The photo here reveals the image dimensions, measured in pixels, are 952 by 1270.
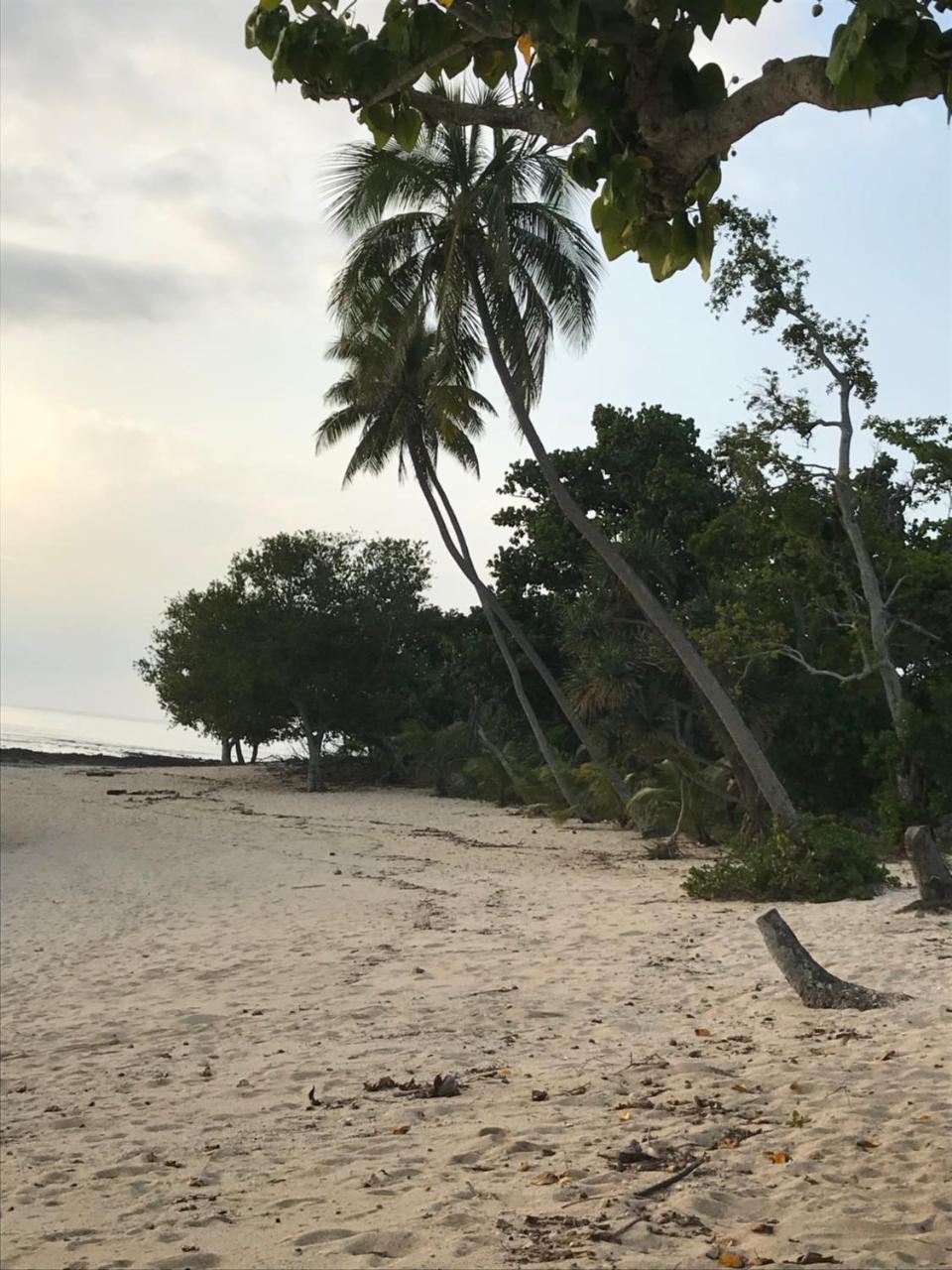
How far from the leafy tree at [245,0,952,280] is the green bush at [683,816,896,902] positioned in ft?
33.8

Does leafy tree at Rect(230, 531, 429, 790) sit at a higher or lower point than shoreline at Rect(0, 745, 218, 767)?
higher

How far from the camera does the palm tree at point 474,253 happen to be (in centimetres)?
1833

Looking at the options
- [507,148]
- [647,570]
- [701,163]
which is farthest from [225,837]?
[701,163]

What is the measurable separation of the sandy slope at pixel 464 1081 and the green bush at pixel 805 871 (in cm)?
55

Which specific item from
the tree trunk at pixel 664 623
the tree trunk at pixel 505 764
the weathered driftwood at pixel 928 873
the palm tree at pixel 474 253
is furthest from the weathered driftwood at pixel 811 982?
the tree trunk at pixel 505 764

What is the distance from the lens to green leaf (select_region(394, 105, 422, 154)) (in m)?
3.43

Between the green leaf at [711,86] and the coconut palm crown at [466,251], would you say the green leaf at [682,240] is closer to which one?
the green leaf at [711,86]

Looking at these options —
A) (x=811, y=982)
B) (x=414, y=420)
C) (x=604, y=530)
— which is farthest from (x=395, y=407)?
(x=811, y=982)

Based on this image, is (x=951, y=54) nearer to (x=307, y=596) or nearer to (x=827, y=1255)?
(x=827, y=1255)

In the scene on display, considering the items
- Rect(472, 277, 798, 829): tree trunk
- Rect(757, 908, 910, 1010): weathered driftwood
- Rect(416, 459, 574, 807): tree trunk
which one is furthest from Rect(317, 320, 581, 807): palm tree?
Rect(757, 908, 910, 1010): weathered driftwood

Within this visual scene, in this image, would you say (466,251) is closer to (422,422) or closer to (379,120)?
(422,422)

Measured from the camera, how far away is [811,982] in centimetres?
754

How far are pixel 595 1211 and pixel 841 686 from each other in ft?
55.6

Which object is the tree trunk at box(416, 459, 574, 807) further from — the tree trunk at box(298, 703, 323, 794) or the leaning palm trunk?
the tree trunk at box(298, 703, 323, 794)
